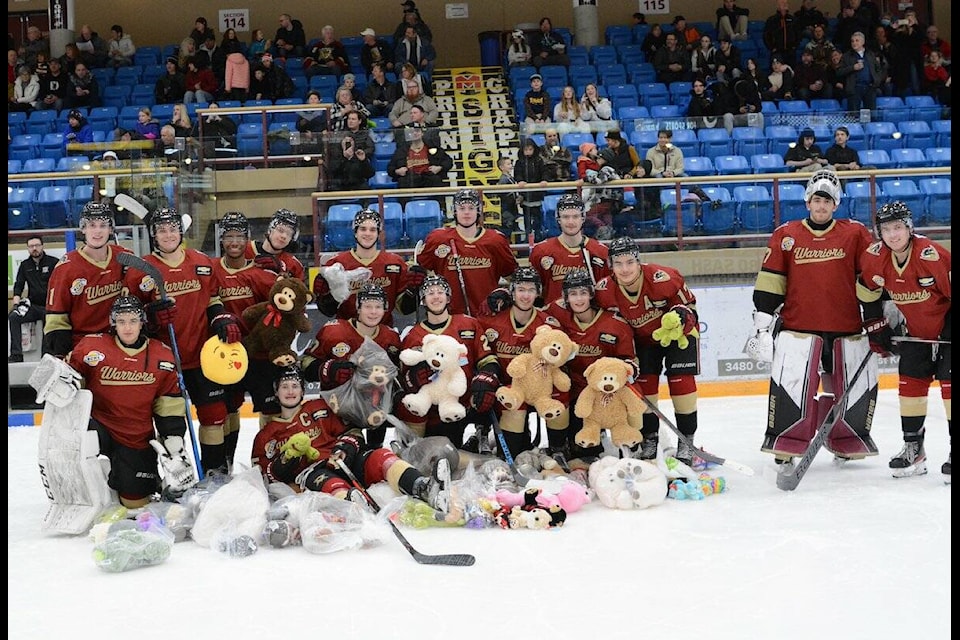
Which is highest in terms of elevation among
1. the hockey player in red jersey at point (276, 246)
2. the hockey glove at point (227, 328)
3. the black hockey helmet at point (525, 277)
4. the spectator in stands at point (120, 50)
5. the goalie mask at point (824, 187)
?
the spectator in stands at point (120, 50)

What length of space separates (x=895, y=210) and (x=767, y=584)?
7.15 ft

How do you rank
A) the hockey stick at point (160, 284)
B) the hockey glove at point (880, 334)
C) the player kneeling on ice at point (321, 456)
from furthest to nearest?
the hockey glove at point (880, 334) < the hockey stick at point (160, 284) < the player kneeling on ice at point (321, 456)

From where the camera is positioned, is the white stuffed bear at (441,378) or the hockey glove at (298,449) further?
the white stuffed bear at (441,378)

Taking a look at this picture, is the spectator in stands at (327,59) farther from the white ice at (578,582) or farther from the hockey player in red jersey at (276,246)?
the white ice at (578,582)

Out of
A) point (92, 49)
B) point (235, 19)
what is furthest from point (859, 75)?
point (92, 49)

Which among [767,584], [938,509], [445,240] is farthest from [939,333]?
[445,240]

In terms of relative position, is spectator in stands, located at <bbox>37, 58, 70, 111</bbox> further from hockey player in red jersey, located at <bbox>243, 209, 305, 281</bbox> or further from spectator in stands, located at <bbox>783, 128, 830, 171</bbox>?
hockey player in red jersey, located at <bbox>243, 209, 305, 281</bbox>

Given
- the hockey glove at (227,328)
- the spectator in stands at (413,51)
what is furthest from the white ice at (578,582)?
the spectator in stands at (413,51)

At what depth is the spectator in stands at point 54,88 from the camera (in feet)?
43.7

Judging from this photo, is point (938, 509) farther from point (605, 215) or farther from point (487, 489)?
point (605, 215)

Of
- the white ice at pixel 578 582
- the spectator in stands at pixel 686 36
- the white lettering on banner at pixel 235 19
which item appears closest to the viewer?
the white ice at pixel 578 582

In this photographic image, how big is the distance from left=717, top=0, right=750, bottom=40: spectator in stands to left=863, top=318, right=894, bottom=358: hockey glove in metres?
9.48

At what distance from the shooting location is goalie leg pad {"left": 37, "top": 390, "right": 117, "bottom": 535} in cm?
461

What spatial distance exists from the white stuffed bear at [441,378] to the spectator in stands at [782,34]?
9.64 meters
